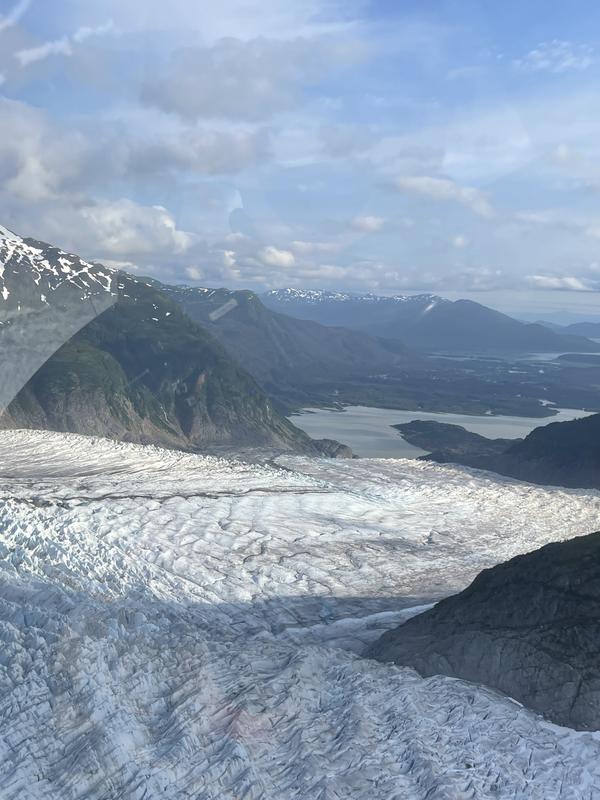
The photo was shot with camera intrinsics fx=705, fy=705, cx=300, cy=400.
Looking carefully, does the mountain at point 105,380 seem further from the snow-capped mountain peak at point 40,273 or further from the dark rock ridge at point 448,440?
the dark rock ridge at point 448,440

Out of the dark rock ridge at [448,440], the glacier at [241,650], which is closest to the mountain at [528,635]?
the glacier at [241,650]

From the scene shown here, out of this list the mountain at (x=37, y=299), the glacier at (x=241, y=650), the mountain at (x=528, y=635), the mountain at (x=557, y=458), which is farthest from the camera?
the mountain at (x=37, y=299)

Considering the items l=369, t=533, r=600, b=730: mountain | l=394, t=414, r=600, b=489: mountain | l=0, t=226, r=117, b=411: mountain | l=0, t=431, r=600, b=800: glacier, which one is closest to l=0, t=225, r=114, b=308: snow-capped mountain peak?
l=0, t=226, r=117, b=411: mountain

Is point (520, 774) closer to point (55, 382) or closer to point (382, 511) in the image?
point (382, 511)

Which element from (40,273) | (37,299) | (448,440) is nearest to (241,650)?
(37,299)

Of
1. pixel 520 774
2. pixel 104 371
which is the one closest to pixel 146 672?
pixel 520 774
